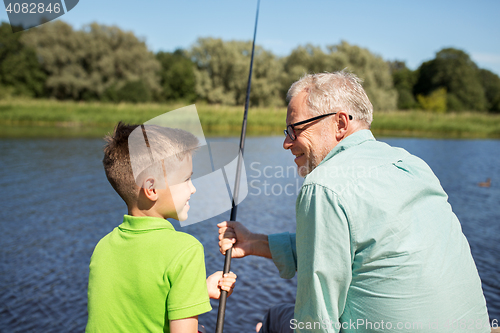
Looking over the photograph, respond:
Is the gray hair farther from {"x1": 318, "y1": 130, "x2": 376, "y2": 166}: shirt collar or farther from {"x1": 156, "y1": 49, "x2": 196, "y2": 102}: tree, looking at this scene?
{"x1": 156, "y1": 49, "x2": 196, "y2": 102}: tree

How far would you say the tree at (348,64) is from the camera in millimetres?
31594

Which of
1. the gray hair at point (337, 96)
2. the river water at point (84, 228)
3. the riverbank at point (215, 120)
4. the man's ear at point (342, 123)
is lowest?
the river water at point (84, 228)

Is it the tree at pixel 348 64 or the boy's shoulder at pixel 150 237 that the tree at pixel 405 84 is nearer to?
the tree at pixel 348 64

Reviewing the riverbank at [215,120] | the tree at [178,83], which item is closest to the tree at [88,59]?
the tree at [178,83]

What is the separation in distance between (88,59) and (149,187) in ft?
113

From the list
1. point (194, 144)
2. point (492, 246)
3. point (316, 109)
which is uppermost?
point (316, 109)

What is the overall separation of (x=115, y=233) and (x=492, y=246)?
17.8ft

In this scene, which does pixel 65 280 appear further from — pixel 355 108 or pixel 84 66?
pixel 84 66

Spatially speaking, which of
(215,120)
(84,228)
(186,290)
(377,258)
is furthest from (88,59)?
(377,258)

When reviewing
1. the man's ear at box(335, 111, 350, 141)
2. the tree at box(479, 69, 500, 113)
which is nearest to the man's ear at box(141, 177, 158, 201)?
the man's ear at box(335, 111, 350, 141)

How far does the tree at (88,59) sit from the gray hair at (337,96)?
3162cm

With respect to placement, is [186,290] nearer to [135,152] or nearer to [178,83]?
[135,152]

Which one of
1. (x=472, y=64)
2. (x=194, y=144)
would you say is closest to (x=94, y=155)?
(x=194, y=144)

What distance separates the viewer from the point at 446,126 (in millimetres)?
24000
